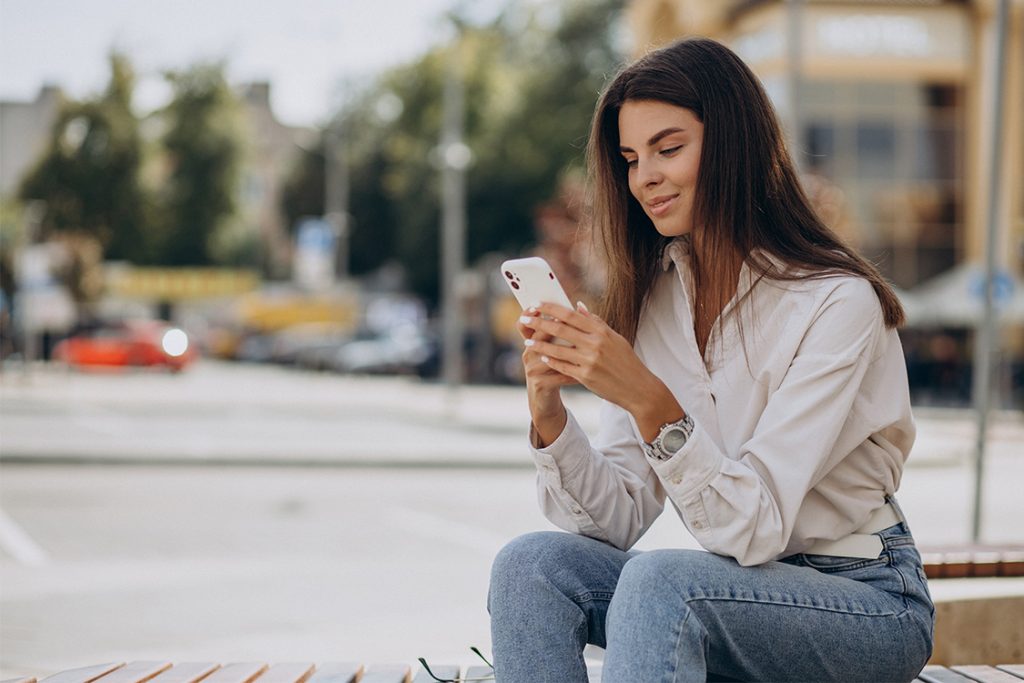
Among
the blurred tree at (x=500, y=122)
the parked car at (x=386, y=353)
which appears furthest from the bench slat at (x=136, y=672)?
the blurred tree at (x=500, y=122)

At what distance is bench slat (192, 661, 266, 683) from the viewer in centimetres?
277

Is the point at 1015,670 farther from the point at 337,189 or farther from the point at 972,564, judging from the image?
the point at 337,189

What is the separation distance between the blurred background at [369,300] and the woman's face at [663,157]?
0.29 metres

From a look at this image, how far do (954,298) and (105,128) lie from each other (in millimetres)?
33761

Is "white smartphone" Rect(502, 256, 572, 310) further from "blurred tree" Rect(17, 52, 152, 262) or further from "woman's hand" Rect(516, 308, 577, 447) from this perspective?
"blurred tree" Rect(17, 52, 152, 262)

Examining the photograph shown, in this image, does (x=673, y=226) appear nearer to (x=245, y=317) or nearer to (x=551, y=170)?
(x=551, y=170)

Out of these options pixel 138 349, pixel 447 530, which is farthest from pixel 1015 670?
pixel 138 349

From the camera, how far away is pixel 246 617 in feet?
22.1

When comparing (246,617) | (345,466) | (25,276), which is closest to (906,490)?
(345,466)

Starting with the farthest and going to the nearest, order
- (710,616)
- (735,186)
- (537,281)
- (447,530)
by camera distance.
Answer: (447,530), (735,186), (537,281), (710,616)

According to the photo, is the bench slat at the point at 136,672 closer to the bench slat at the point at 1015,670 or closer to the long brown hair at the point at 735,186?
the long brown hair at the point at 735,186

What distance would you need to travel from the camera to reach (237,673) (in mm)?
2857

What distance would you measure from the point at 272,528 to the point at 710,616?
821 cm

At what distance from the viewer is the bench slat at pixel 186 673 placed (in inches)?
108
